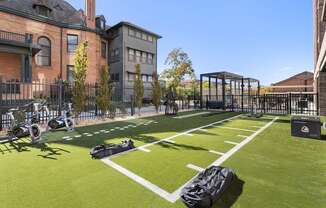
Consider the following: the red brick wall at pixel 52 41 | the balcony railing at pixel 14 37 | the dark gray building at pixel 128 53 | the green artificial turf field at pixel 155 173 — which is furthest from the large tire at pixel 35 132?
the dark gray building at pixel 128 53

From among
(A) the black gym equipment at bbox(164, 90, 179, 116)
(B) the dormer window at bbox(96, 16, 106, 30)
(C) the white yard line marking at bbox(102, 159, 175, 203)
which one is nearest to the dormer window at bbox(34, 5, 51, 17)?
(B) the dormer window at bbox(96, 16, 106, 30)

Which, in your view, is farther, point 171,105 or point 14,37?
point 14,37

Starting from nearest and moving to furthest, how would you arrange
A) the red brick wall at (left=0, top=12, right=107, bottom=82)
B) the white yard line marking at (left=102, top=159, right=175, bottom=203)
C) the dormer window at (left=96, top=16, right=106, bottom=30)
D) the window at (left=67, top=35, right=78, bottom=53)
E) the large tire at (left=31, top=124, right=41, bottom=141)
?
1. the white yard line marking at (left=102, top=159, right=175, bottom=203)
2. the large tire at (left=31, top=124, right=41, bottom=141)
3. the red brick wall at (left=0, top=12, right=107, bottom=82)
4. the window at (left=67, top=35, right=78, bottom=53)
5. the dormer window at (left=96, top=16, right=106, bottom=30)

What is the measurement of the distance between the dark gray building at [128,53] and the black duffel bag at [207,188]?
67.4ft

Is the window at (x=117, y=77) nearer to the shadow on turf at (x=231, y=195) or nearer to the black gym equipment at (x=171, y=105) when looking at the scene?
the black gym equipment at (x=171, y=105)

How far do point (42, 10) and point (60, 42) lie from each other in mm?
3217

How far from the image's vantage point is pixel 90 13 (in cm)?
2261

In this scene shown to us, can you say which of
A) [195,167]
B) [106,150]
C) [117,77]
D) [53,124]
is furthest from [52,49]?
[195,167]

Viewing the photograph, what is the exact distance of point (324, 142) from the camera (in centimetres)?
638

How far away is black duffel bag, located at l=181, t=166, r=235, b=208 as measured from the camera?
2635 millimetres

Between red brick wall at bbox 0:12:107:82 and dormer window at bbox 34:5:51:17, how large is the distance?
43.6 inches

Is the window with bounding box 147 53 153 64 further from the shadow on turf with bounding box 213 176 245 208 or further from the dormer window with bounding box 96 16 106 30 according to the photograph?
the shadow on turf with bounding box 213 176 245 208

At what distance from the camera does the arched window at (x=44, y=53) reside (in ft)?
62.8

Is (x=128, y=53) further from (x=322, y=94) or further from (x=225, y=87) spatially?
(x=322, y=94)
